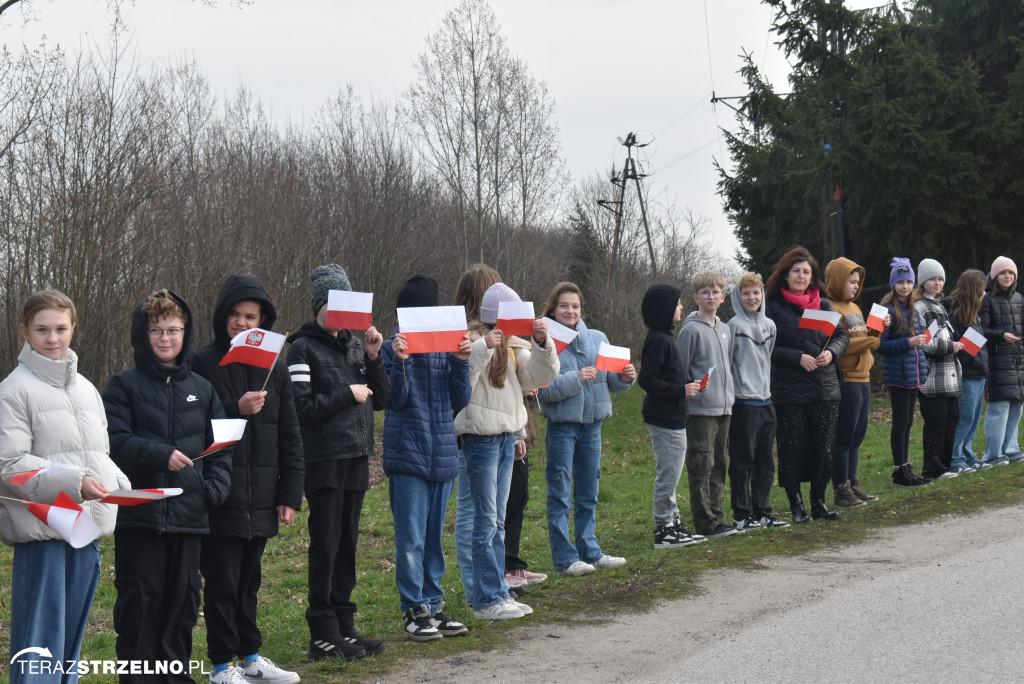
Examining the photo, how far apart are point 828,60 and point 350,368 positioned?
19998 mm

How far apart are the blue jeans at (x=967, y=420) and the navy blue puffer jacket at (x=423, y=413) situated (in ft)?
25.2

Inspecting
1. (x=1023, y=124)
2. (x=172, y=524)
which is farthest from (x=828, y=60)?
(x=172, y=524)

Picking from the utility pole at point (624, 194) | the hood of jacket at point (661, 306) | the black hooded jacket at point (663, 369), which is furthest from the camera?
the utility pole at point (624, 194)

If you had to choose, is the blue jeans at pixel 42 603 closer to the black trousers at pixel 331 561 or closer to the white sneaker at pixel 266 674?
the white sneaker at pixel 266 674

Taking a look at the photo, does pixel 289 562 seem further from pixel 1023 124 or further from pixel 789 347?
pixel 1023 124

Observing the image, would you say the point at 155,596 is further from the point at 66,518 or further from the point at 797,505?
the point at 797,505

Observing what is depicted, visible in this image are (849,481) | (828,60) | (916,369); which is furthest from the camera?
(828,60)

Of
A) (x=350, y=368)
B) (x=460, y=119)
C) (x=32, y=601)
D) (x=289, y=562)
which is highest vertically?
(x=460, y=119)

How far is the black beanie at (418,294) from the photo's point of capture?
20.9ft

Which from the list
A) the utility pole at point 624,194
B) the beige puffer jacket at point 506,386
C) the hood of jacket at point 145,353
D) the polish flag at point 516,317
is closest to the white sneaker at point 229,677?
the hood of jacket at point 145,353

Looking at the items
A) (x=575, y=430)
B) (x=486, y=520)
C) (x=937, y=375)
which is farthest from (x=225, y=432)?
(x=937, y=375)

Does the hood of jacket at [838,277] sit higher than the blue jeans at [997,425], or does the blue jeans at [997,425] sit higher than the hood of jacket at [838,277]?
the hood of jacket at [838,277]

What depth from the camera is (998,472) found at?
11453mm

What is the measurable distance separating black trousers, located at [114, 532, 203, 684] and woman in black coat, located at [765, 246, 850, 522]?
19.3ft
